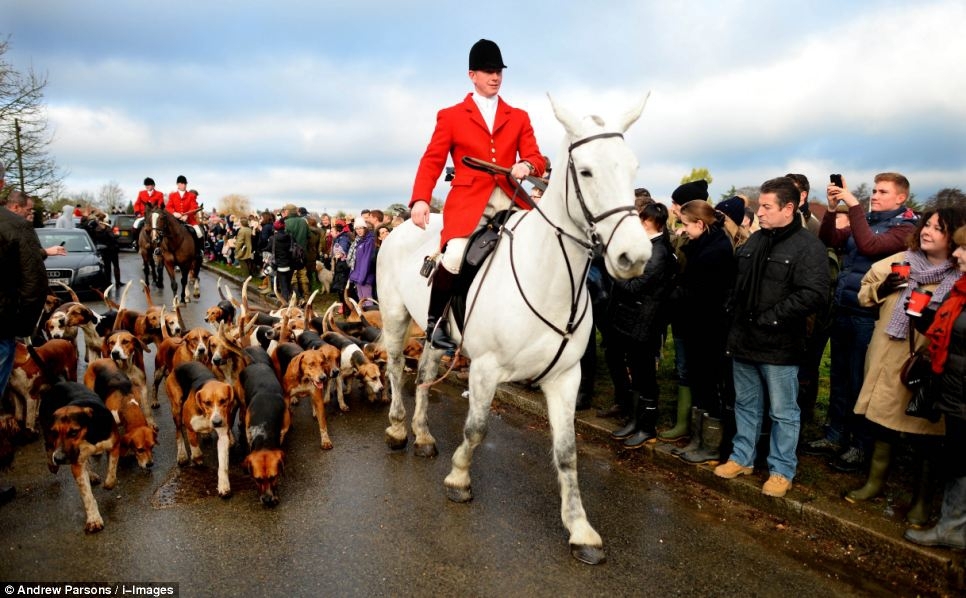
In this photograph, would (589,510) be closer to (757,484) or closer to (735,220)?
(757,484)

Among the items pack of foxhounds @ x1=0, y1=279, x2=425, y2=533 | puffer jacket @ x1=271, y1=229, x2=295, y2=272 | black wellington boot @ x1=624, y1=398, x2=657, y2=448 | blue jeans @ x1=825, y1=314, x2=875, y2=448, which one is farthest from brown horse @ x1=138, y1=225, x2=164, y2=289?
blue jeans @ x1=825, y1=314, x2=875, y2=448

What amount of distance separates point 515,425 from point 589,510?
2.02 m

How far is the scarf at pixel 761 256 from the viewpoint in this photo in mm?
4316

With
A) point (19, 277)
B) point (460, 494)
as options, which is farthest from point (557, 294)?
point (19, 277)

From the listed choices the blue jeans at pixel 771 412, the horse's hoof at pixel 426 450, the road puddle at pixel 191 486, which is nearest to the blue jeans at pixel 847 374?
the blue jeans at pixel 771 412

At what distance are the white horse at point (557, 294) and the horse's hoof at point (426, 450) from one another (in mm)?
970

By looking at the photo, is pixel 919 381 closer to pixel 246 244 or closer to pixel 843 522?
pixel 843 522

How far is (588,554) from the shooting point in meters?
3.70

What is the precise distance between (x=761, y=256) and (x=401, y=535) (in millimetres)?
3485

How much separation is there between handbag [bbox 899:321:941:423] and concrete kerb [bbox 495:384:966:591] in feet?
2.70

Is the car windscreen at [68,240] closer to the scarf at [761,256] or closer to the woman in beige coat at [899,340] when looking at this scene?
the scarf at [761,256]

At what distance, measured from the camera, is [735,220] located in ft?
20.1

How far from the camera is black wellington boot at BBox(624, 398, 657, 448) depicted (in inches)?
216

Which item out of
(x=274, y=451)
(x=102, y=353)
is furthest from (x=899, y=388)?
(x=102, y=353)
